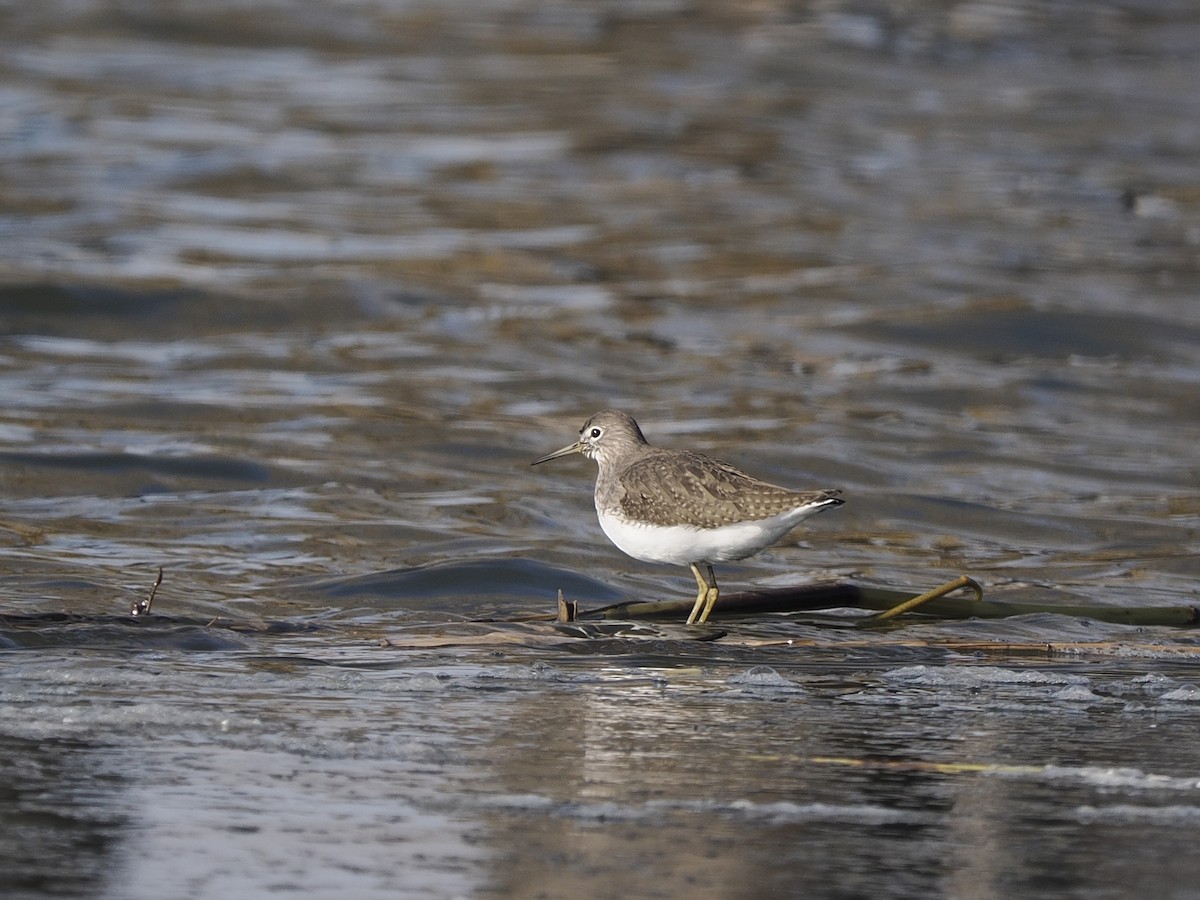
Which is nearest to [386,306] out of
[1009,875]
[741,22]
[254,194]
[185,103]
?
[254,194]

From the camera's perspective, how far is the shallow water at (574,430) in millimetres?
4168

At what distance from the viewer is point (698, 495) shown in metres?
7.14

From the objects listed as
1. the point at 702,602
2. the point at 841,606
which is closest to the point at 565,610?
the point at 702,602

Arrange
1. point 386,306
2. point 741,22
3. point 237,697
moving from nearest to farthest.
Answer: point 237,697 < point 386,306 < point 741,22

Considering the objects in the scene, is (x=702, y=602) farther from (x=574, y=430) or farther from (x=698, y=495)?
(x=574, y=430)

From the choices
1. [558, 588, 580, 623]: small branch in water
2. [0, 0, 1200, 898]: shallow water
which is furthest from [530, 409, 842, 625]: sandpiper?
[558, 588, 580, 623]: small branch in water

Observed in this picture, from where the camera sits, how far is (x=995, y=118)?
73.9 ft

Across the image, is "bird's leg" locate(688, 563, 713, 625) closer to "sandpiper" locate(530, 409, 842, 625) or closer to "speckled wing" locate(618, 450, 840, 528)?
"sandpiper" locate(530, 409, 842, 625)

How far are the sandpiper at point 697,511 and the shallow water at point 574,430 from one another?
39 cm

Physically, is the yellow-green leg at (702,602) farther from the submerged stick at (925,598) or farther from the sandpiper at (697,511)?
the submerged stick at (925,598)

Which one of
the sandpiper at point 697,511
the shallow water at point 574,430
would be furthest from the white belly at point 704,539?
the shallow water at point 574,430

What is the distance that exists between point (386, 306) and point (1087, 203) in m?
8.59

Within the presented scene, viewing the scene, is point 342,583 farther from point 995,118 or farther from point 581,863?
point 995,118

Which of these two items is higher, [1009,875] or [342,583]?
[1009,875]
